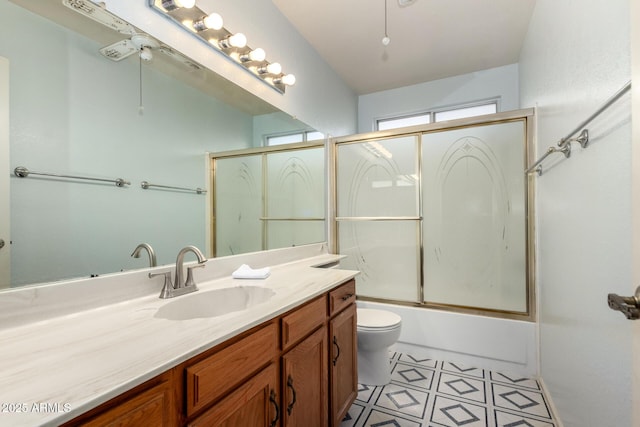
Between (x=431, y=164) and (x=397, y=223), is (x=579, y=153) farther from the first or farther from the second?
(x=397, y=223)

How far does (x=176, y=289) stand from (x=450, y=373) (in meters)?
1.97

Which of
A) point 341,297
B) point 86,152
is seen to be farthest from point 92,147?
point 341,297

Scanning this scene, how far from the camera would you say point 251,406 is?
0.88 m

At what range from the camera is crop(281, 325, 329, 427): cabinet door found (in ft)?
3.42

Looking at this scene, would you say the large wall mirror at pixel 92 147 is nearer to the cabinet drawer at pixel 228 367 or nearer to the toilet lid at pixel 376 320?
the cabinet drawer at pixel 228 367

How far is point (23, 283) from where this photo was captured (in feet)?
2.92

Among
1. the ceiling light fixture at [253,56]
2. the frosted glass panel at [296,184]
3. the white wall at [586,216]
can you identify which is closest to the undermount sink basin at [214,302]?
the frosted glass panel at [296,184]

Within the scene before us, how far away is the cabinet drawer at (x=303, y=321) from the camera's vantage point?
1.05 metres

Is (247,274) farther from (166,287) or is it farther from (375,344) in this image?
(375,344)

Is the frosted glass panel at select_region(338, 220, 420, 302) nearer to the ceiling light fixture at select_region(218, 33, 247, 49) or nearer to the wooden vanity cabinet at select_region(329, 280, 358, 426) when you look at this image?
the wooden vanity cabinet at select_region(329, 280, 358, 426)

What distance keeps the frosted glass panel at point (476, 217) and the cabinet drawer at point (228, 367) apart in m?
1.84

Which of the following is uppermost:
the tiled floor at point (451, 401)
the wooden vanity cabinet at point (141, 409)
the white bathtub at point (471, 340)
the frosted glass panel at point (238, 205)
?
the frosted glass panel at point (238, 205)

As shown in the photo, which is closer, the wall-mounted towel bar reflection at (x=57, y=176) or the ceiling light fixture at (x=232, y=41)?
the wall-mounted towel bar reflection at (x=57, y=176)

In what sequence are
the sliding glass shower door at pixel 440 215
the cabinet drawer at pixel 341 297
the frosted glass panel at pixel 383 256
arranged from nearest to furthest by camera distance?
the cabinet drawer at pixel 341 297 → the sliding glass shower door at pixel 440 215 → the frosted glass panel at pixel 383 256
